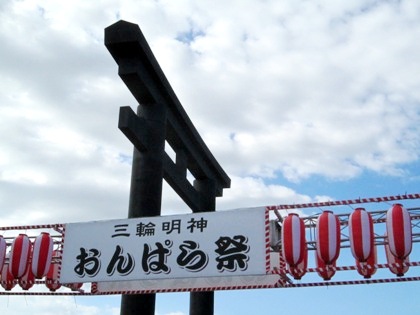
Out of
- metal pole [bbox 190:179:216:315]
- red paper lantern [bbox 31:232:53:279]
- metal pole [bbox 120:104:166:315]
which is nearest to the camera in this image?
metal pole [bbox 120:104:166:315]

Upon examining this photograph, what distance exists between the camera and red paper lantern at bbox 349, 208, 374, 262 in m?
10.2

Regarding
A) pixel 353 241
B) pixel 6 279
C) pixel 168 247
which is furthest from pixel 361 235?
pixel 6 279

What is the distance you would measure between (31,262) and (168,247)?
3126 millimetres

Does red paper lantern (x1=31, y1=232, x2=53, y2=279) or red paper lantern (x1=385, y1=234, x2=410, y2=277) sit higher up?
red paper lantern (x1=31, y1=232, x2=53, y2=279)

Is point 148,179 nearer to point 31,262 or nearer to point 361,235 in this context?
point 31,262

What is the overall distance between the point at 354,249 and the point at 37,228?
21.8 feet

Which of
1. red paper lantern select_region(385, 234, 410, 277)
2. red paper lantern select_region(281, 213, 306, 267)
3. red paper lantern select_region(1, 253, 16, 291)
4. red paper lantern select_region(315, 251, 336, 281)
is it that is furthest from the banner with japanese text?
red paper lantern select_region(385, 234, 410, 277)

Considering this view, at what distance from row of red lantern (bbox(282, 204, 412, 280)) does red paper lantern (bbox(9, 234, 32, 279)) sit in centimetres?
550

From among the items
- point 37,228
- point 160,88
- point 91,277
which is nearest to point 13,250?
point 37,228

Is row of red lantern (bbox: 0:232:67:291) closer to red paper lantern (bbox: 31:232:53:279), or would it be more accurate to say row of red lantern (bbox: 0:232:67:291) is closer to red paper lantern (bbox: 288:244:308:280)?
red paper lantern (bbox: 31:232:53:279)

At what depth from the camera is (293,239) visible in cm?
1057

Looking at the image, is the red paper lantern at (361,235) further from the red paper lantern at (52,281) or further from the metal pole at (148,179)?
the red paper lantern at (52,281)

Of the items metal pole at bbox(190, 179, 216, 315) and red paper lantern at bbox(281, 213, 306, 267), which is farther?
metal pole at bbox(190, 179, 216, 315)

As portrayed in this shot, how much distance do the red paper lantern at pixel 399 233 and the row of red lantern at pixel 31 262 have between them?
6.57 m
